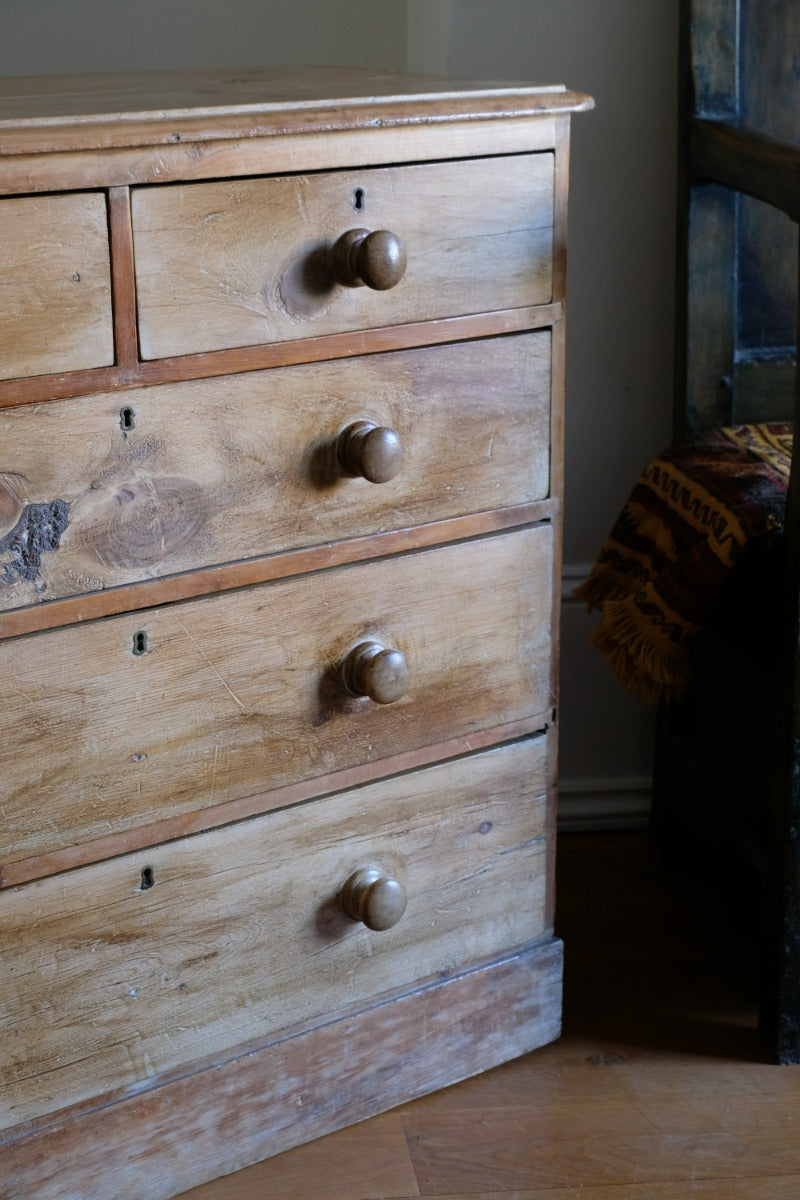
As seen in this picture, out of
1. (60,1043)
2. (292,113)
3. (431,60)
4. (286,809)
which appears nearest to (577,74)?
(431,60)

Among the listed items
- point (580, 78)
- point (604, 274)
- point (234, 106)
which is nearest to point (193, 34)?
point (580, 78)

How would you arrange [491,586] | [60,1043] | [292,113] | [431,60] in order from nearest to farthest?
[292,113] < [60,1043] < [491,586] < [431,60]

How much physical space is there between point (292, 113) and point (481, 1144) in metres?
0.92

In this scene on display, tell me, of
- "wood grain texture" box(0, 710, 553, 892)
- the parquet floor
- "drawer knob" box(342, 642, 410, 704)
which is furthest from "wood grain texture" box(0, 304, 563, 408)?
the parquet floor

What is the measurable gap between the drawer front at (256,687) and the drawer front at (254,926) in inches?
1.8

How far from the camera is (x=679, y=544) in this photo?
144 cm

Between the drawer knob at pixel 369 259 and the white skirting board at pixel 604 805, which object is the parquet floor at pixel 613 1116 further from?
the drawer knob at pixel 369 259

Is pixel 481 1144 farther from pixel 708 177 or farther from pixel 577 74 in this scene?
pixel 577 74

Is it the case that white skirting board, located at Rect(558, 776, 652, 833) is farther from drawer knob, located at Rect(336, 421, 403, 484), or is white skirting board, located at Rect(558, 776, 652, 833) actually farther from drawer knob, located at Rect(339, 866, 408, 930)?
drawer knob, located at Rect(336, 421, 403, 484)

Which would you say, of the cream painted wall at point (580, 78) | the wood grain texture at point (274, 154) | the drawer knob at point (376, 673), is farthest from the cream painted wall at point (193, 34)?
the drawer knob at point (376, 673)

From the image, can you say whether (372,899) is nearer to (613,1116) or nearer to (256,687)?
(256,687)

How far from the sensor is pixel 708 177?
5.10 ft

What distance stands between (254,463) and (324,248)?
0.18 meters

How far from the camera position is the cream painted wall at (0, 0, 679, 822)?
160 centimetres
